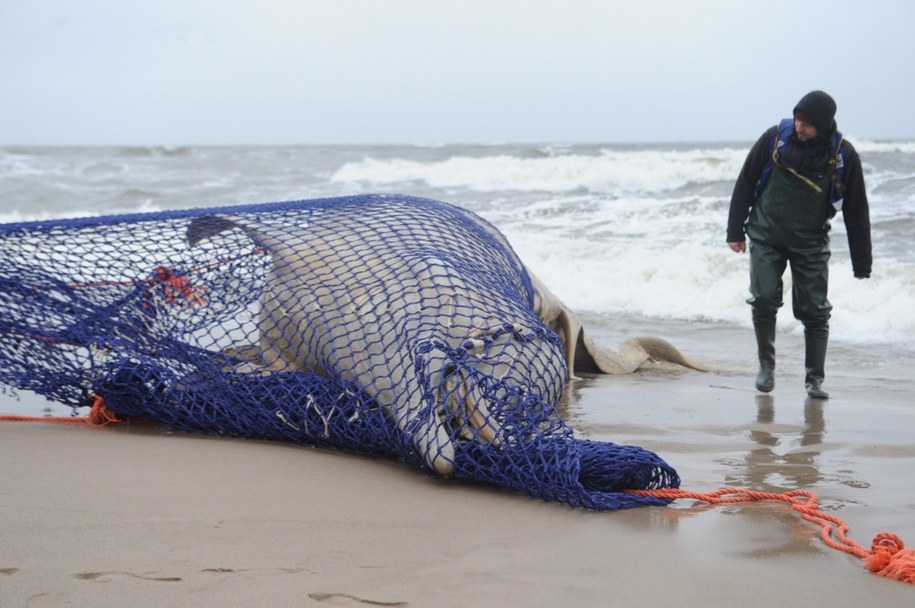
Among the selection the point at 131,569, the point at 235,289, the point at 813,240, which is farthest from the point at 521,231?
the point at 131,569

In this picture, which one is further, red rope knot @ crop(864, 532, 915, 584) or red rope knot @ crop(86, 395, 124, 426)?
red rope knot @ crop(86, 395, 124, 426)

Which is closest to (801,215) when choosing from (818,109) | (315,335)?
(818,109)

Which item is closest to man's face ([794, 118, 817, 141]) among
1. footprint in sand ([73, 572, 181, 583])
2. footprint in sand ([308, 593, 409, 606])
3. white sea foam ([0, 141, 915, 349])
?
white sea foam ([0, 141, 915, 349])

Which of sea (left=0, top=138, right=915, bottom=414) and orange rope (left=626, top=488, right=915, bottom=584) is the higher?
sea (left=0, top=138, right=915, bottom=414)

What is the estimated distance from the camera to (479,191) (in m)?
20.7

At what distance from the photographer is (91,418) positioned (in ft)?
13.7

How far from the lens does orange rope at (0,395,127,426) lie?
4156mm

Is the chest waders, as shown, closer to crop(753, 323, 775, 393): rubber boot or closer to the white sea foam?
crop(753, 323, 775, 393): rubber boot

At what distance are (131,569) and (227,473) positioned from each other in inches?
34.6

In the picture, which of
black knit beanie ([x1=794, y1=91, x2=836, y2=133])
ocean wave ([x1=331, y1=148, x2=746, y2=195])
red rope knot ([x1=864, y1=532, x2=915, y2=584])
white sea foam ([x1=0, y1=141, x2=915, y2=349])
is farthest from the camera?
ocean wave ([x1=331, y1=148, x2=746, y2=195])

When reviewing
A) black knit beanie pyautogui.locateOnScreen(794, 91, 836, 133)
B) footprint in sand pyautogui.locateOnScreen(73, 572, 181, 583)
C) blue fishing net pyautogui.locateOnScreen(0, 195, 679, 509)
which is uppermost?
black knit beanie pyautogui.locateOnScreen(794, 91, 836, 133)

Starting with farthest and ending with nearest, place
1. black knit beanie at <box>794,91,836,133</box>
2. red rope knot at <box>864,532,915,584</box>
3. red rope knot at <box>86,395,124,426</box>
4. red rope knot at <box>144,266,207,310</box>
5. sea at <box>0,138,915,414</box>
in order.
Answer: sea at <box>0,138,915,414</box> → black knit beanie at <box>794,91,836,133</box> → red rope knot at <box>144,266,207,310</box> → red rope knot at <box>86,395,124,426</box> → red rope knot at <box>864,532,915,584</box>

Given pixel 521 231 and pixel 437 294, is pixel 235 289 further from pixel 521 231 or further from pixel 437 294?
pixel 521 231

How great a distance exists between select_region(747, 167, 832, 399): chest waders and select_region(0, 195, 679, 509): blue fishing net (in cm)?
130
